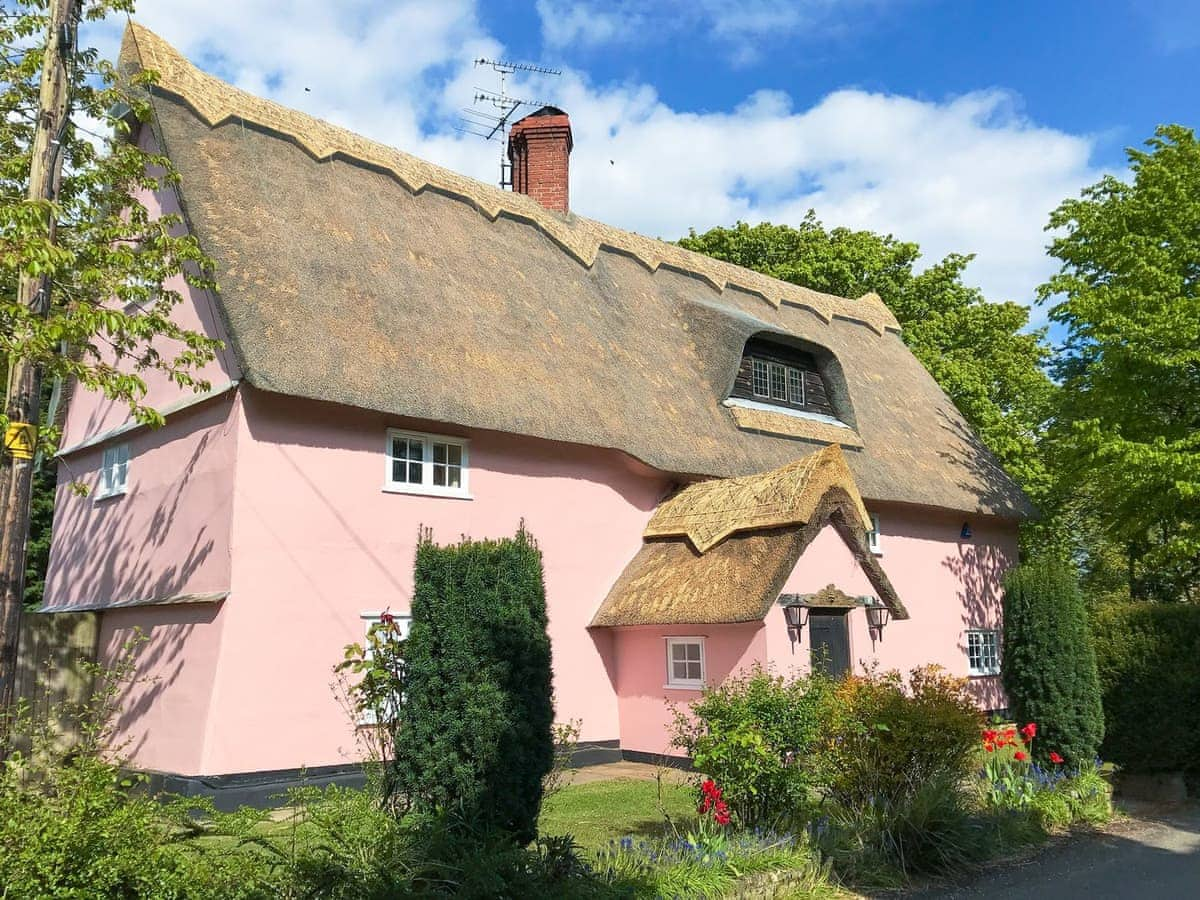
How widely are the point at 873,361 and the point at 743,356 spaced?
6.45 meters

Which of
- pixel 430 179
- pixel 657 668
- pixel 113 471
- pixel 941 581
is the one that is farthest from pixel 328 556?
pixel 941 581

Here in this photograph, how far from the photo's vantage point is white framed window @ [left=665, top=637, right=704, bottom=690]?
46.6 feet

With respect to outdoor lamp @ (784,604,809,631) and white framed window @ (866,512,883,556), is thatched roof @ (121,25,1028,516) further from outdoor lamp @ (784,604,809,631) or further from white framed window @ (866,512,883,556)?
outdoor lamp @ (784,604,809,631)

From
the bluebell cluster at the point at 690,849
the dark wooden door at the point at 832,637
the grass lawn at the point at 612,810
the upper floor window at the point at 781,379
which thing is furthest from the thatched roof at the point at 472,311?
the bluebell cluster at the point at 690,849

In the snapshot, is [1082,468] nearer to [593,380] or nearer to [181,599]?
[593,380]

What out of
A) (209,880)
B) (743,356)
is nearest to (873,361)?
(743,356)

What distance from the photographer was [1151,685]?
13.1m

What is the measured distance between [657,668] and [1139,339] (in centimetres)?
979

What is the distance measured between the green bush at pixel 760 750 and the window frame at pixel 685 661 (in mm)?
5218

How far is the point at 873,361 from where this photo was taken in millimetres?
23672

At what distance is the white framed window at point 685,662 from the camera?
14.2m

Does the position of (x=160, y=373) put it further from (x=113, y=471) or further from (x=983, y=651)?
(x=983, y=651)

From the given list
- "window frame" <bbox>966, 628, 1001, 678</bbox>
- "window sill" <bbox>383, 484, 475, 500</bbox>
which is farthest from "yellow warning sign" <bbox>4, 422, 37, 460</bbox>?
"window frame" <bbox>966, 628, 1001, 678</bbox>

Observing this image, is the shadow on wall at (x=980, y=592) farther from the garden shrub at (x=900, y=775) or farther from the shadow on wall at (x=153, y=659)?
the shadow on wall at (x=153, y=659)
